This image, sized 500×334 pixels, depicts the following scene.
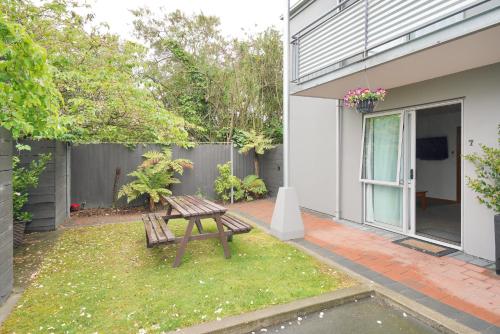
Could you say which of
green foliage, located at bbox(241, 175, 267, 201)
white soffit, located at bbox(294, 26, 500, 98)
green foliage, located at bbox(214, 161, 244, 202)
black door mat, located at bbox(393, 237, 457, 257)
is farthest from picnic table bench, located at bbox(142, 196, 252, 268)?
green foliage, located at bbox(241, 175, 267, 201)

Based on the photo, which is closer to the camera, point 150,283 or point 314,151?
point 150,283

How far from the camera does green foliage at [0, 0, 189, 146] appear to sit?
474 centimetres

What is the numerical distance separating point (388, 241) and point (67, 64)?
6102 mm

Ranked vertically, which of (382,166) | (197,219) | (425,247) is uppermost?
(382,166)

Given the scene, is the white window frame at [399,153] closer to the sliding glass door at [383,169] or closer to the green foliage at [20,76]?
the sliding glass door at [383,169]

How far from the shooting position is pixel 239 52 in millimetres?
12156

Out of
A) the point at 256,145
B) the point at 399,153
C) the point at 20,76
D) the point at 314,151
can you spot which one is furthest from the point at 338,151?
the point at 20,76

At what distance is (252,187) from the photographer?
9477 millimetres

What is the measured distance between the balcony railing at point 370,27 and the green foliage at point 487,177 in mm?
1831

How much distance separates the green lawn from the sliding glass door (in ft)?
7.50

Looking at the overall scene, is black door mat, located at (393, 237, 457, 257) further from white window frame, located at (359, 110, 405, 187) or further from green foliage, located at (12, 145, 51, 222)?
green foliage, located at (12, 145, 51, 222)

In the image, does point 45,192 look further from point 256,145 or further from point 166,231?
point 256,145

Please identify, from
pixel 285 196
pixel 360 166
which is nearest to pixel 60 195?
pixel 285 196

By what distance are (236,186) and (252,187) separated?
0.53 meters
